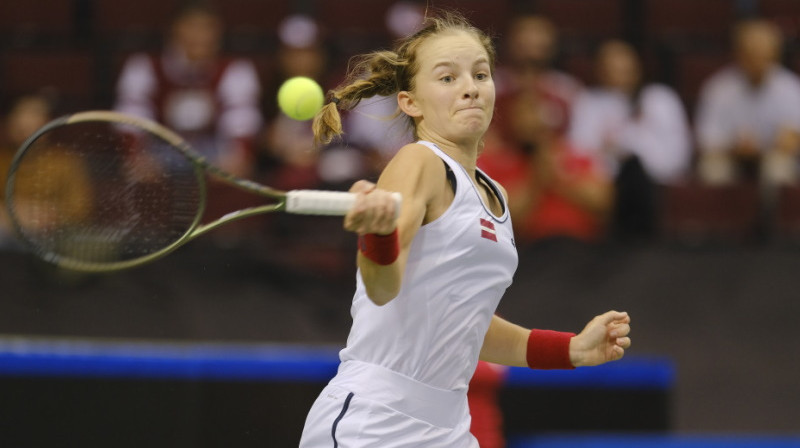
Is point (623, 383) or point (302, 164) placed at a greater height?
point (302, 164)

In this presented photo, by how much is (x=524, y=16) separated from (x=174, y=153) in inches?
179

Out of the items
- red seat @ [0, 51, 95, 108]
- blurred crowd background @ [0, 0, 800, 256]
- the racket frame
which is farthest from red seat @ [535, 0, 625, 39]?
the racket frame

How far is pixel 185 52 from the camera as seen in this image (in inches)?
296

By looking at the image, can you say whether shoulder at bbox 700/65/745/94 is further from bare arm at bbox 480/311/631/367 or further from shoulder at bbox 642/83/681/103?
bare arm at bbox 480/311/631/367

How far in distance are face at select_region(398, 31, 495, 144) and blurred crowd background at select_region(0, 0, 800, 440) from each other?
8.30 ft

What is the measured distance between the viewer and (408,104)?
3615mm

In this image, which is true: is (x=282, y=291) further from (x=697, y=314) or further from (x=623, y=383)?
(x=697, y=314)

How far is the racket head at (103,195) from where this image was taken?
351cm

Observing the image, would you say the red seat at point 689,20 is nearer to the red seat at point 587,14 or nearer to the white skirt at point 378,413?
the red seat at point 587,14

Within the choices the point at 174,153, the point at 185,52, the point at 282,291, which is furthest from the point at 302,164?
the point at 174,153

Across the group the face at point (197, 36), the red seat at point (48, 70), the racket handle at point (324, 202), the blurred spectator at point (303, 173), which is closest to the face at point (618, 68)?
the blurred spectator at point (303, 173)

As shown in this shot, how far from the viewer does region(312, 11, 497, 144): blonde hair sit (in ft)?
11.8

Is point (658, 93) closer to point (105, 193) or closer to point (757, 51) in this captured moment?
point (757, 51)

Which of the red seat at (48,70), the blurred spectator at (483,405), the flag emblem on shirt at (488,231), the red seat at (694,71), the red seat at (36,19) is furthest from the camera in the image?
the red seat at (36,19)
